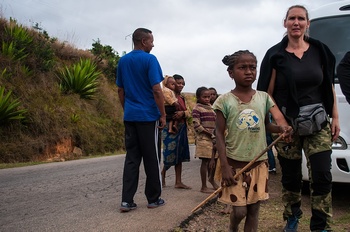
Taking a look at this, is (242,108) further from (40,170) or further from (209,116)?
(40,170)

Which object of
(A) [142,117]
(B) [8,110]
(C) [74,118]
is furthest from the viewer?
(C) [74,118]

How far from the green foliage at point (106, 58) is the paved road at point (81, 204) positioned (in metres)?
13.5

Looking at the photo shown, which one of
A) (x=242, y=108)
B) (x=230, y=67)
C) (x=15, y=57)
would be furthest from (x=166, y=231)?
(x=15, y=57)

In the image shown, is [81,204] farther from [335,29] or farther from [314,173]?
[335,29]

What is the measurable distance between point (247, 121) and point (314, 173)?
825 millimetres

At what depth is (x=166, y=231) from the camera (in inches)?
141

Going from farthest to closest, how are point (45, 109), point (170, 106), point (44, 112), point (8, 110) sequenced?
1. point (45, 109)
2. point (44, 112)
3. point (8, 110)
4. point (170, 106)

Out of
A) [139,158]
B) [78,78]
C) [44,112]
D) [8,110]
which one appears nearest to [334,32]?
[139,158]

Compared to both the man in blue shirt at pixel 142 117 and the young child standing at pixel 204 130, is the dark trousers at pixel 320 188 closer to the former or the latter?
the man in blue shirt at pixel 142 117

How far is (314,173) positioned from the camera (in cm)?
337

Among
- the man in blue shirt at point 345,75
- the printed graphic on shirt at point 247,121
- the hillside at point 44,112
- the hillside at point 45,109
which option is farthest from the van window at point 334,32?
the hillside at point 44,112

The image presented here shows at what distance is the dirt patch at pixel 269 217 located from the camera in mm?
4000

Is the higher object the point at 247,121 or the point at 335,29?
the point at 335,29

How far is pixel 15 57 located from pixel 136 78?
35.7ft
